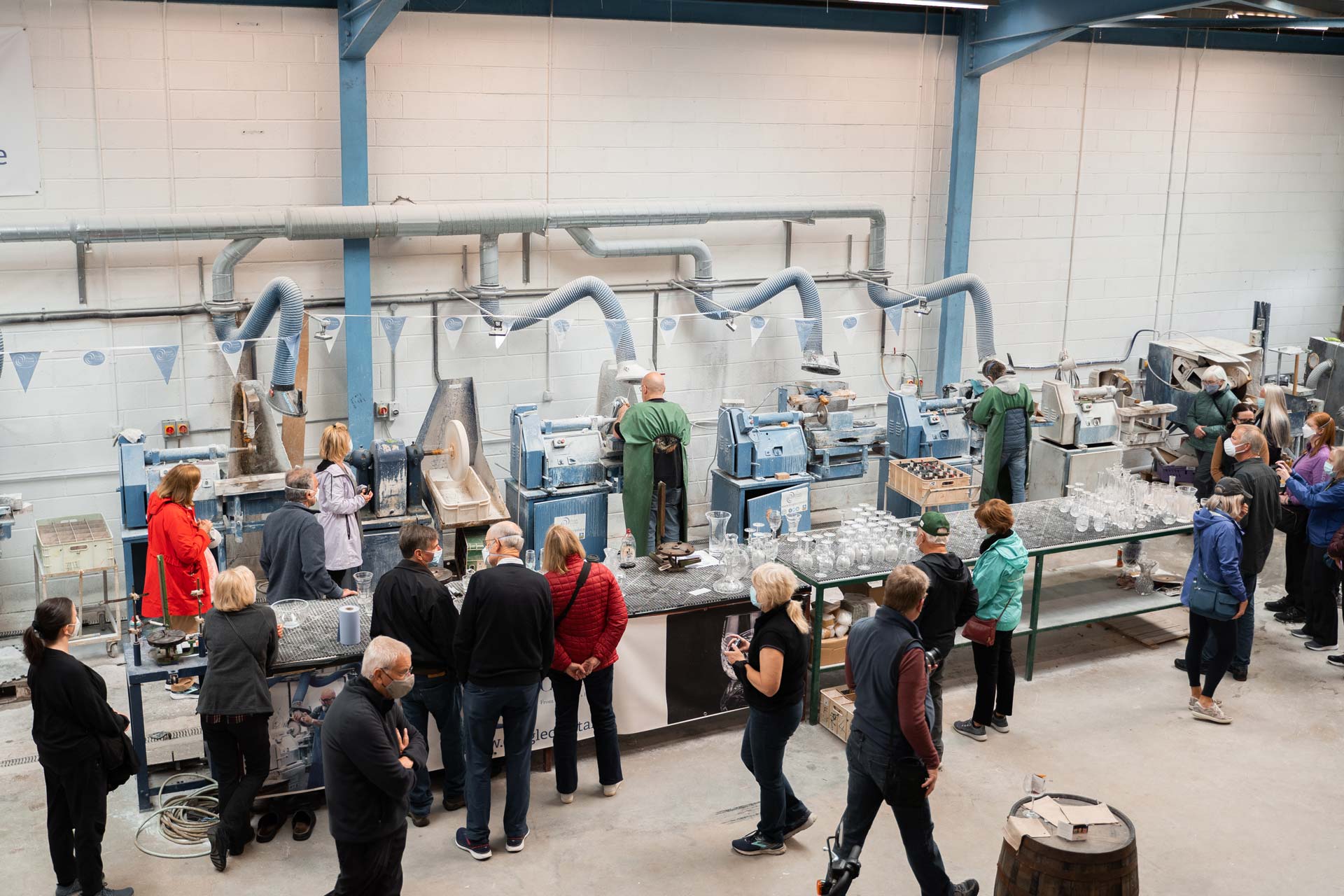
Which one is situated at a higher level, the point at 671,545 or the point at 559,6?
the point at 559,6

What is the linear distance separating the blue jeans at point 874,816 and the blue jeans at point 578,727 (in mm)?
1208

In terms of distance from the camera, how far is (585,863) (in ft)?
16.1

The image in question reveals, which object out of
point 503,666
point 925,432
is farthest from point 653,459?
point 503,666

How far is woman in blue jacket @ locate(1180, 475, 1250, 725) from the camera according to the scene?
577cm

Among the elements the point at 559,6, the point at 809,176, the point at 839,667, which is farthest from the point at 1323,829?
the point at 559,6

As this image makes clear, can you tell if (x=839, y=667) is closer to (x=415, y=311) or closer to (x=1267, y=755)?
(x=1267, y=755)

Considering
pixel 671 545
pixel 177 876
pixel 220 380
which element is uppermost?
pixel 220 380

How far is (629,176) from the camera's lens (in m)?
8.53

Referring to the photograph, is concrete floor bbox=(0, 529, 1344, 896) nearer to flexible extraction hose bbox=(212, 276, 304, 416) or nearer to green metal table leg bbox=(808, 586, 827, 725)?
green metal table leg bbox=(808, 586, 827, 725)

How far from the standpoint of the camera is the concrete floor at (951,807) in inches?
189

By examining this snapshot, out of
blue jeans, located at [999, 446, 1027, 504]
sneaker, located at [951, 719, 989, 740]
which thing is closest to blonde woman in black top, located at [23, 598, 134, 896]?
sneaker, located at [951, 719, 989, 740]

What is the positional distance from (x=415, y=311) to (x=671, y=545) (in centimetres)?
289

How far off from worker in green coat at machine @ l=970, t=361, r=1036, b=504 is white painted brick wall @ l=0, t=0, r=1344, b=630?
145 cm

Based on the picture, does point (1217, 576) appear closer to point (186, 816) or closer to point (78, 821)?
point (186, 816)
